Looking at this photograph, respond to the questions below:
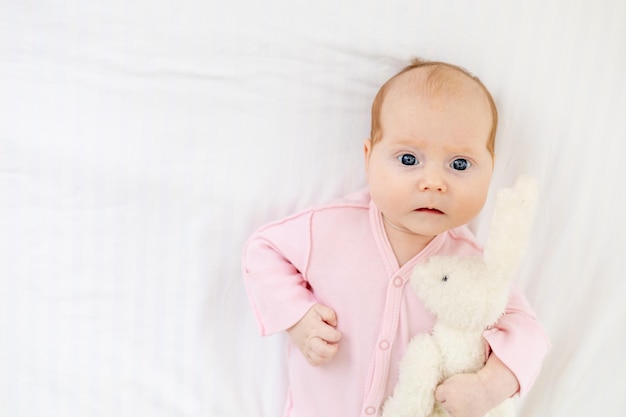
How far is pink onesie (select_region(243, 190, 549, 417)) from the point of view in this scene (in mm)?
1207

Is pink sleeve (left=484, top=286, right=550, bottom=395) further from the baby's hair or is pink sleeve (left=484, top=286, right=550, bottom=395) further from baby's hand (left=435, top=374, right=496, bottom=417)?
the baby's hair

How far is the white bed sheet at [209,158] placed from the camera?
128 centimetres

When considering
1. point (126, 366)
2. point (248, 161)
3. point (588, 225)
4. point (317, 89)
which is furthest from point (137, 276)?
point (588, 225)

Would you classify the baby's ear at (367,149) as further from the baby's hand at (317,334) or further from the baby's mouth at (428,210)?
the baby's hand at (317,334)

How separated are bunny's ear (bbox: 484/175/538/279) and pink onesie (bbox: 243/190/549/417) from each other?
5.0 inches

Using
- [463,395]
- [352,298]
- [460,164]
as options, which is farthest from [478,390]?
[460,164]

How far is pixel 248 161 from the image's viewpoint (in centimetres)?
131

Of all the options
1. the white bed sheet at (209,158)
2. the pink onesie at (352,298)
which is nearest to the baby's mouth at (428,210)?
the pink onesie at (352,298)

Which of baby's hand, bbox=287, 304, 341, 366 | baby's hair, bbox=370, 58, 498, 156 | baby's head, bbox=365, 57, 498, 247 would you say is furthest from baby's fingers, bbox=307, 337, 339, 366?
baby's hair, bbox=370, 58, 498, 156

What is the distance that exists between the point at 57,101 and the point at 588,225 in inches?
37.3

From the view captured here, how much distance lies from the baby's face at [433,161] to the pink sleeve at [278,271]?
0.57 ft

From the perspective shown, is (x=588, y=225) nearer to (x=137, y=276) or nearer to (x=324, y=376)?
(x=324, y=376)

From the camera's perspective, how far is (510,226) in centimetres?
109

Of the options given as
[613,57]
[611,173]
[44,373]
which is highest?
[613,57]
